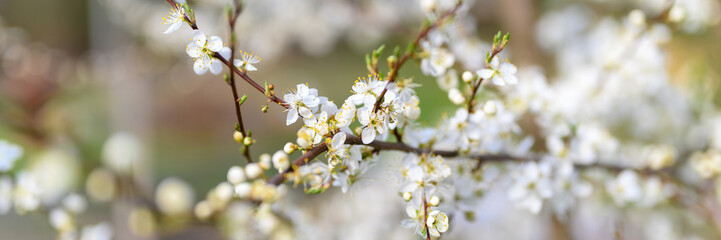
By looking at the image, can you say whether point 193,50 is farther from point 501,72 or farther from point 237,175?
point 501,72

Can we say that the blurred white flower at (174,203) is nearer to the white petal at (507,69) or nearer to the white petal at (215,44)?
the white petal at (215,44)

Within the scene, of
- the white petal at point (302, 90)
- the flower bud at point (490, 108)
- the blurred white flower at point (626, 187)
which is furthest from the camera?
the blurred white flower at point (626, 187)

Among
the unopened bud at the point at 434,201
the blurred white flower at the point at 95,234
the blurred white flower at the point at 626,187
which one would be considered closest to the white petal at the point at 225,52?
the unopened bud at the point at 434,201

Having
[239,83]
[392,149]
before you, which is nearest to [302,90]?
[392,149]

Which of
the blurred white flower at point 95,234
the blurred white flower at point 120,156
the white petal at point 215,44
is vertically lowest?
the white petal at point 215,44

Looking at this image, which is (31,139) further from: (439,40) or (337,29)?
(439,40)

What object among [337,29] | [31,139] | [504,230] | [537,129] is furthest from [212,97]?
[537,129]

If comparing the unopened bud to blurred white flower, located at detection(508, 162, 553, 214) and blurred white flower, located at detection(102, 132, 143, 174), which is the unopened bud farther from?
blurred white flower, located at detection(102, 132, 143, 174)

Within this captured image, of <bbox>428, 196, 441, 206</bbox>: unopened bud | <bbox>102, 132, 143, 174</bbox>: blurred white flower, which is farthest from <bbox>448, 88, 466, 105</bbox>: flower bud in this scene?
<bbox>102, 132, 143, 174</bbox>: blurred white flower

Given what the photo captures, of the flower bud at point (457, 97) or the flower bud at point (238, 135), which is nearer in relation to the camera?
the flower bud at point (238, 135)
